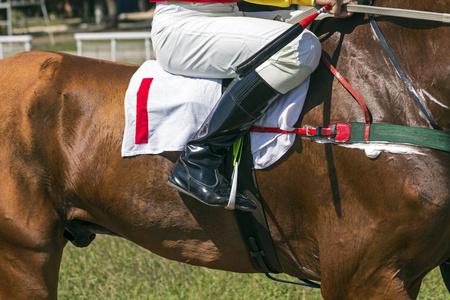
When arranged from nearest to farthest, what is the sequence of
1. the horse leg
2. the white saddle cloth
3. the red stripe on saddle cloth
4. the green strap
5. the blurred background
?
1. the green strap
2. the white saddle cloth
3. the red stripe on saddle cloth
4. the horse leg
5. the blurred background

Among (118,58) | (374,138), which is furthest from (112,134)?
(118,58)

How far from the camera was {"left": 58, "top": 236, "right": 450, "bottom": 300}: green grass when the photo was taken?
458cm

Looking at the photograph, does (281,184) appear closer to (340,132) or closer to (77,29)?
(340,132)

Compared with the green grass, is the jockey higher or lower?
higher

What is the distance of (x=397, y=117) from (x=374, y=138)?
0.13 m

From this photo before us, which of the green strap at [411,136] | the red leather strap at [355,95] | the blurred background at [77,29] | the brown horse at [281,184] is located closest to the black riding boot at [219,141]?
the brown horse at [281,184]

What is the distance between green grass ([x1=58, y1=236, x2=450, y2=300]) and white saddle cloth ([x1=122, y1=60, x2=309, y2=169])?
1.87m

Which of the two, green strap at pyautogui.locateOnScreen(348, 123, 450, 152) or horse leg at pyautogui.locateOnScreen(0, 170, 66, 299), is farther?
horse leg at pyautogui.locateOnScreen(0, 170, 66, 299)

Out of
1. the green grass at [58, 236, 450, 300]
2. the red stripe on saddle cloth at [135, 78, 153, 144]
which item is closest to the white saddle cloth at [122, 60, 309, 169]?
the red stripe on saddle cloth at [135, 78, 153, 144]

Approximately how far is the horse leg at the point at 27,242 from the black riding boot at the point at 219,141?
77 cm

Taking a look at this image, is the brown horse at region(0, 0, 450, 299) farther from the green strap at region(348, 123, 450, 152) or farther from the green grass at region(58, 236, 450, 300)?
the green grass at region(58, 236, 450, 300)

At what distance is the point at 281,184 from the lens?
2.87 metres

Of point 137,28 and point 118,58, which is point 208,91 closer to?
point 118,58

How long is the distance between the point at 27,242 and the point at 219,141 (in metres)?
1.17
